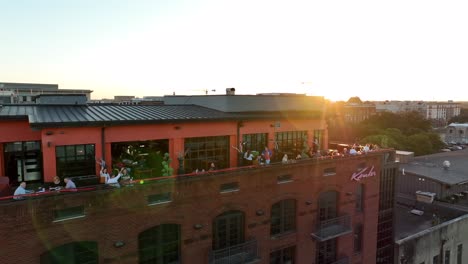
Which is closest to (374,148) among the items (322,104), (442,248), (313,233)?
(322,104)

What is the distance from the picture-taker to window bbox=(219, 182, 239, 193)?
1680 cm

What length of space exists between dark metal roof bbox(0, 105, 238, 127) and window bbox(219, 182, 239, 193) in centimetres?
402

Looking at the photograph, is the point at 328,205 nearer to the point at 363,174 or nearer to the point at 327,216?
the point at 327,216

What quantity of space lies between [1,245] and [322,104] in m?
21.4

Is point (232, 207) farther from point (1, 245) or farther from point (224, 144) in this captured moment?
point (1, 245)

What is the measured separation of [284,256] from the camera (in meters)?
19.8

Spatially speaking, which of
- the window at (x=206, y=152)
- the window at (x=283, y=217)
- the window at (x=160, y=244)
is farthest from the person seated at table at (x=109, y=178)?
the window at (x=283, y=217)

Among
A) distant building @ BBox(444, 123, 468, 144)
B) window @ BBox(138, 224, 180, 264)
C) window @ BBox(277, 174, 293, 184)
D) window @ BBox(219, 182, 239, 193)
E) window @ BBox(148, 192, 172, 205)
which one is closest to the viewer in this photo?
window @ BBox(148, 192, 172, 205)

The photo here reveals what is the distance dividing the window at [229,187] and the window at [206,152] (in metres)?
2.30

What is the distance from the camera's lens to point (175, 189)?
15.2 m

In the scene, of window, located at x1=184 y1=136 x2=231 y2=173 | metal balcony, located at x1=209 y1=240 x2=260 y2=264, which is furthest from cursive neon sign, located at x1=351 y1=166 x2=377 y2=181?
window, located at x1=184 y1=136 x2=231 y2=173

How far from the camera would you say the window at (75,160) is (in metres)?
14.9

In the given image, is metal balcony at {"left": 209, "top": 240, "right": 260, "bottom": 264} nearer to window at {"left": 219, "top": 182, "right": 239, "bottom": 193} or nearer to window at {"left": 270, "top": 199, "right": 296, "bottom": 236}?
window at {"left": 270, "top": 199, "right": 296, "bottom": 236}

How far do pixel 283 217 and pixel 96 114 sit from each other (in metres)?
12.4
